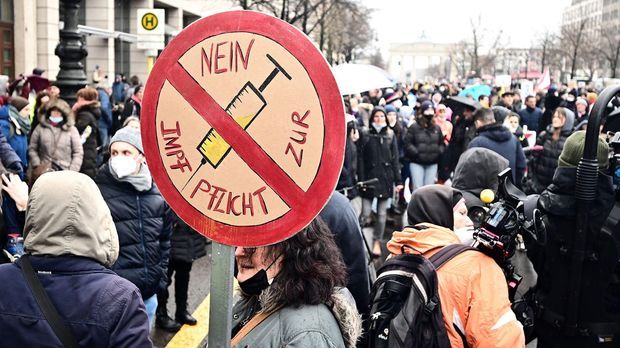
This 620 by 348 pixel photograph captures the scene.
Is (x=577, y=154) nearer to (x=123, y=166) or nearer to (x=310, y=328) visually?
(x=310, y=328)

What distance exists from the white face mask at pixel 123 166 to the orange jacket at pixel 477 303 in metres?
2.50

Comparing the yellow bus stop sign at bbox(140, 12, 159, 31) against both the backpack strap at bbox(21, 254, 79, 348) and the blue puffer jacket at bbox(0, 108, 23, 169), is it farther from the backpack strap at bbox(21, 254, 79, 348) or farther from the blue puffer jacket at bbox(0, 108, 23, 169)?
the backpack strap at bbox(21, 254, 79, 348)

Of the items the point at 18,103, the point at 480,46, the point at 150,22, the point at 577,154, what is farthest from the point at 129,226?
the point at 480,46

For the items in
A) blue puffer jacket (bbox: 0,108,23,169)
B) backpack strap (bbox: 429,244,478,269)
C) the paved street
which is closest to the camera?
backpack strap (bbox: 429,244,478,269)

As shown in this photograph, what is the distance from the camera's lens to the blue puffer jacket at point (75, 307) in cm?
239

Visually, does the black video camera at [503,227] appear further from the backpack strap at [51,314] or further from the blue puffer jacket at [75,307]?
the backpack strap at [51,314]

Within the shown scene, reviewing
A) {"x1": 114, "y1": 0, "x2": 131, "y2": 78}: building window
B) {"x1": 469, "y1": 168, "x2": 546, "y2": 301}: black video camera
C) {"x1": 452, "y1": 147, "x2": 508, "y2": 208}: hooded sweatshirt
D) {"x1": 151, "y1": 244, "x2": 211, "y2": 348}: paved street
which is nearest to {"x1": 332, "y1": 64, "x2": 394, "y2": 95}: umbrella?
{"x1": 151, "y1": 244, "x2": 211, "y2": 348}: paved street

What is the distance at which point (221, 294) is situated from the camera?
2.07m

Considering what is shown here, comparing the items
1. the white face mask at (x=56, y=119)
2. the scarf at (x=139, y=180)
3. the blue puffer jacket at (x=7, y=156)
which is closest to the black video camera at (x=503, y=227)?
the scarf at (x=139, y=180)

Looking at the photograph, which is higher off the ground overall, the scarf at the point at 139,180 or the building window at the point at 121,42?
the building window at the point at 121,42

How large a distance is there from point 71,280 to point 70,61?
8.45 metres

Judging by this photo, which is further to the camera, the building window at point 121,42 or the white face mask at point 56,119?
the building window at point 121,42

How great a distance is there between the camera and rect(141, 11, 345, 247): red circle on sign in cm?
192

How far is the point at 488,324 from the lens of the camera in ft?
8.75
